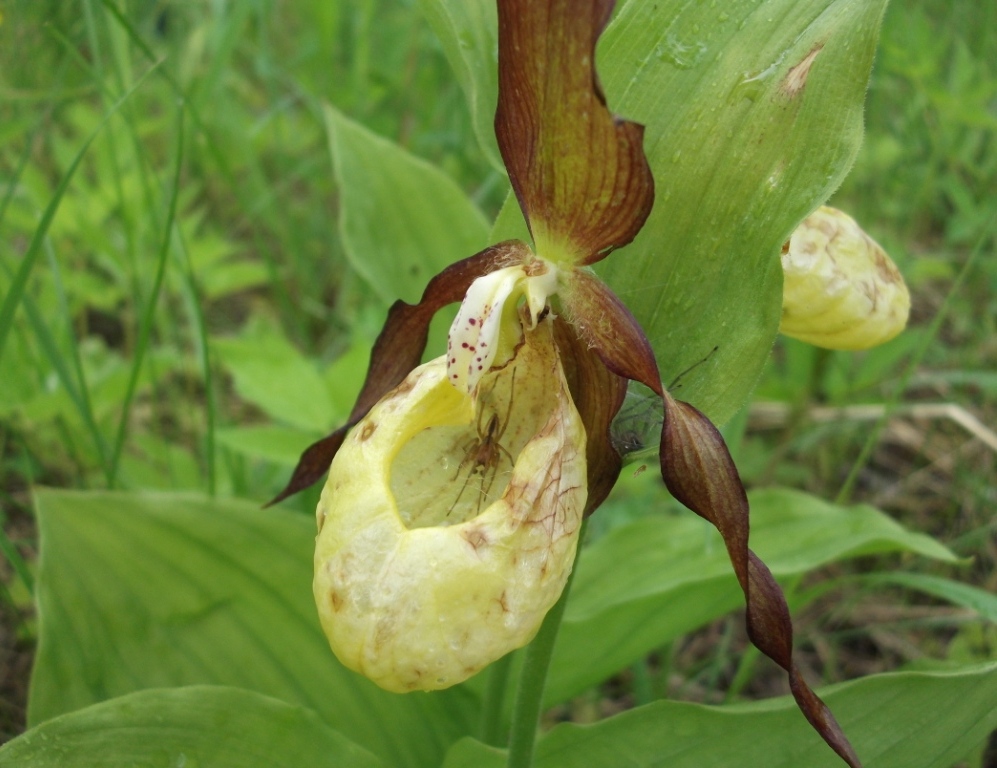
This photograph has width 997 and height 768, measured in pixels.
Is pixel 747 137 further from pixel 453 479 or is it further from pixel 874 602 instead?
pixel 874 602

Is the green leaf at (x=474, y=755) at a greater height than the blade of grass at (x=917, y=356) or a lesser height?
lesser

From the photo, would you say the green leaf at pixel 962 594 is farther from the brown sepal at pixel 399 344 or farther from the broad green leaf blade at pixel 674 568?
the brown sepal at pixel 399 344

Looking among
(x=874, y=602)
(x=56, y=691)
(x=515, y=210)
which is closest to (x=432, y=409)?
(x=515, y=210)

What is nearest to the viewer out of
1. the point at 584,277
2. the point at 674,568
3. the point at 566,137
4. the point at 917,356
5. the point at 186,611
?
the point at 566,137

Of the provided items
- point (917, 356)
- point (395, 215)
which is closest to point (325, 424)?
point (395, 215)

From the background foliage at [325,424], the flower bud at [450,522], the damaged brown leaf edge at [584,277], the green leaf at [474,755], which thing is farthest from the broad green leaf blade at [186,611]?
the damaged brown leaf edge at [584,277]

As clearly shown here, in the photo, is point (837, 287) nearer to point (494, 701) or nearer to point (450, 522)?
point (450, 522)
